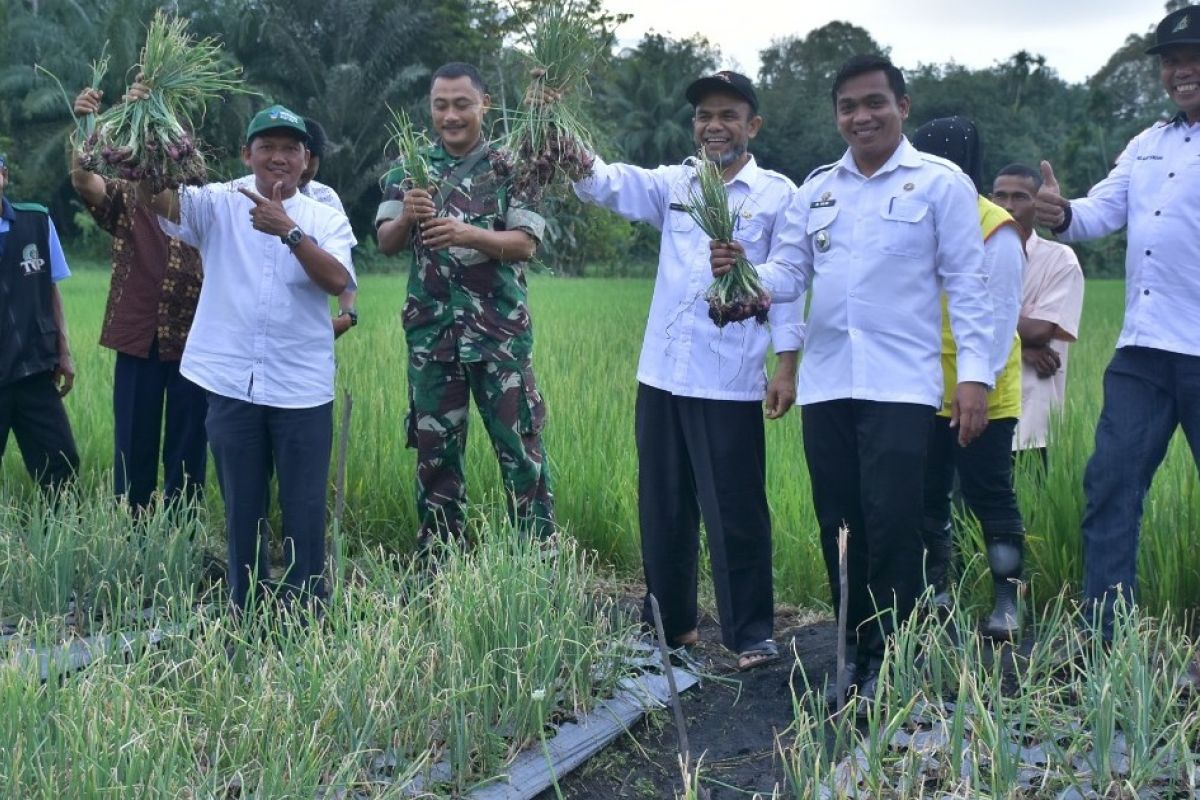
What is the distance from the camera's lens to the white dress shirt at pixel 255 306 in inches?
161

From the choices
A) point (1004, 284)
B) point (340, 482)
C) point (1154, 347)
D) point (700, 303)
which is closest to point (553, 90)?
point (700, 303)

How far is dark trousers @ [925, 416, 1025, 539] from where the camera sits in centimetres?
422

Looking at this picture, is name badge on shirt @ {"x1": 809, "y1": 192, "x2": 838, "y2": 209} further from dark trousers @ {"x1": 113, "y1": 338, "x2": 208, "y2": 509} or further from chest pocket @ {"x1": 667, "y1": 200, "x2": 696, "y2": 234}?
dark trousers @ {"x1": 113, "y1": 338, "x2": 208, "y2": 509}

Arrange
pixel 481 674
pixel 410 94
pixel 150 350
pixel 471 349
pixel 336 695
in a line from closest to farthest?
pixel 336 695, pixel 481 674, pixel 471 349, pixel 150 350, pixel 410 94

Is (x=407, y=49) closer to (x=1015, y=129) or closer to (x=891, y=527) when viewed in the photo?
(x=1015, y=129)

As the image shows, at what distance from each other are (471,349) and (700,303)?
2.92 feet

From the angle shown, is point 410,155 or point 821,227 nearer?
point 821,227

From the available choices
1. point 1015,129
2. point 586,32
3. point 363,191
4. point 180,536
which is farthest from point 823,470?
point 1015,129

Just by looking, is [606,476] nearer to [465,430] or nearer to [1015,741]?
[465,430]

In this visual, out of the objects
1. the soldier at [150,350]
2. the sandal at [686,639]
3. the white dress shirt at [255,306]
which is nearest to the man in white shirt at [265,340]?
the white dress shirt at [255,306]

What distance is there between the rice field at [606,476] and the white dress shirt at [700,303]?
0.32 feet

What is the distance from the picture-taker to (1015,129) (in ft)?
115

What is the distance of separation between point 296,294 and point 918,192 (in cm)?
187

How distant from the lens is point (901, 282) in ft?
11.9
